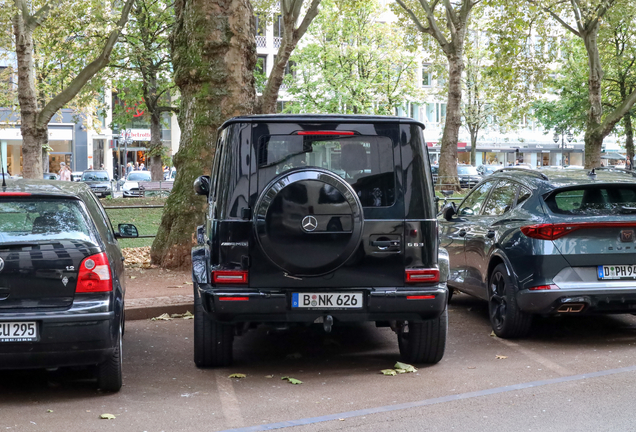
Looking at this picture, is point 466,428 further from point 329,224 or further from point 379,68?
point 379,68

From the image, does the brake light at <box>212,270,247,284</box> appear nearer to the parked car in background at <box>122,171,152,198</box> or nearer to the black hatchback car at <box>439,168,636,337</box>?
the black hatchback car at <box>439,168,636,337</box>

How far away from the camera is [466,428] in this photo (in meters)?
4.93

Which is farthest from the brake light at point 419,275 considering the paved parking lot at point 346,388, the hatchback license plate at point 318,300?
the paved parking lot at point 346,388

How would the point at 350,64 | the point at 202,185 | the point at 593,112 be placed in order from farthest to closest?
the point at 350,64 → the point at 593,112 → the point at 202,185

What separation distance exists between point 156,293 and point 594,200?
5.46 meters

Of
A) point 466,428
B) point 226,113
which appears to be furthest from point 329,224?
point 226,113

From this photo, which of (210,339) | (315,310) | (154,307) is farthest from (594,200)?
(154,307)

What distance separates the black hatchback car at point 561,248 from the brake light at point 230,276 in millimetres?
2793

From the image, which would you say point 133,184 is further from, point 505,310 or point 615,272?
point 615,272

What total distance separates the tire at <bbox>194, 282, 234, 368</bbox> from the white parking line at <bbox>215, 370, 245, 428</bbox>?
5.4 inches

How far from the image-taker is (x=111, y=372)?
5.83 m

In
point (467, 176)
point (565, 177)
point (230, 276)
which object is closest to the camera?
point (230, 276)

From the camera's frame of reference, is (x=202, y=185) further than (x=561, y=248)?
Yes

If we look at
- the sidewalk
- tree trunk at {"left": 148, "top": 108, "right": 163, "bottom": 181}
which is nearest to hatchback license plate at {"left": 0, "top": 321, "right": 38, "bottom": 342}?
the sidewalk
